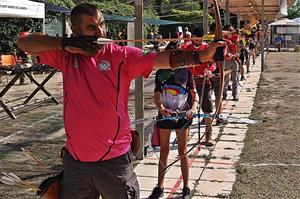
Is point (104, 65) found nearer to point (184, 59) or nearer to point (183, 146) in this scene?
point (184, 59)

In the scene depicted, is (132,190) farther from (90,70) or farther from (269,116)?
(269,116)

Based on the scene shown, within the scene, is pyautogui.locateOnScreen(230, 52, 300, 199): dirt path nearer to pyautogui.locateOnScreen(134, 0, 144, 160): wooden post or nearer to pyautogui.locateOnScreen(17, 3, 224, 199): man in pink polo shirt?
pyautogui.locateOnScreen(134, 0, 144, 160): wooden post

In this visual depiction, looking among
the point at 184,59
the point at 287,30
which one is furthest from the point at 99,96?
the point at 287,30

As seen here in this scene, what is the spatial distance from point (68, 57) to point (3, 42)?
1590 centimetres

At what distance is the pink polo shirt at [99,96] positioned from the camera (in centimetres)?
264

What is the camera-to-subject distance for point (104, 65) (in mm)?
2641

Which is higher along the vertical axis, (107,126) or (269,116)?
(107,126)

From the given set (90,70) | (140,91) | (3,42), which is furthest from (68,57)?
(3,42)

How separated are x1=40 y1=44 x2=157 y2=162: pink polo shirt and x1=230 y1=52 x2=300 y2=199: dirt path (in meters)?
2.49

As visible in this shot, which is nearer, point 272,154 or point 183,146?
point 183,146

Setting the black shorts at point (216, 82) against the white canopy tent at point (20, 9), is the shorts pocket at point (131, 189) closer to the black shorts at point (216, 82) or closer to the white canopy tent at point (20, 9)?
the black shorts at point (216, 82)

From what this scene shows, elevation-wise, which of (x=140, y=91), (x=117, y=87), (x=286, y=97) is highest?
(x=117, y=87)

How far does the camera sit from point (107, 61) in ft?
8.70

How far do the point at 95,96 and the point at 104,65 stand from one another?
0.16 metres
